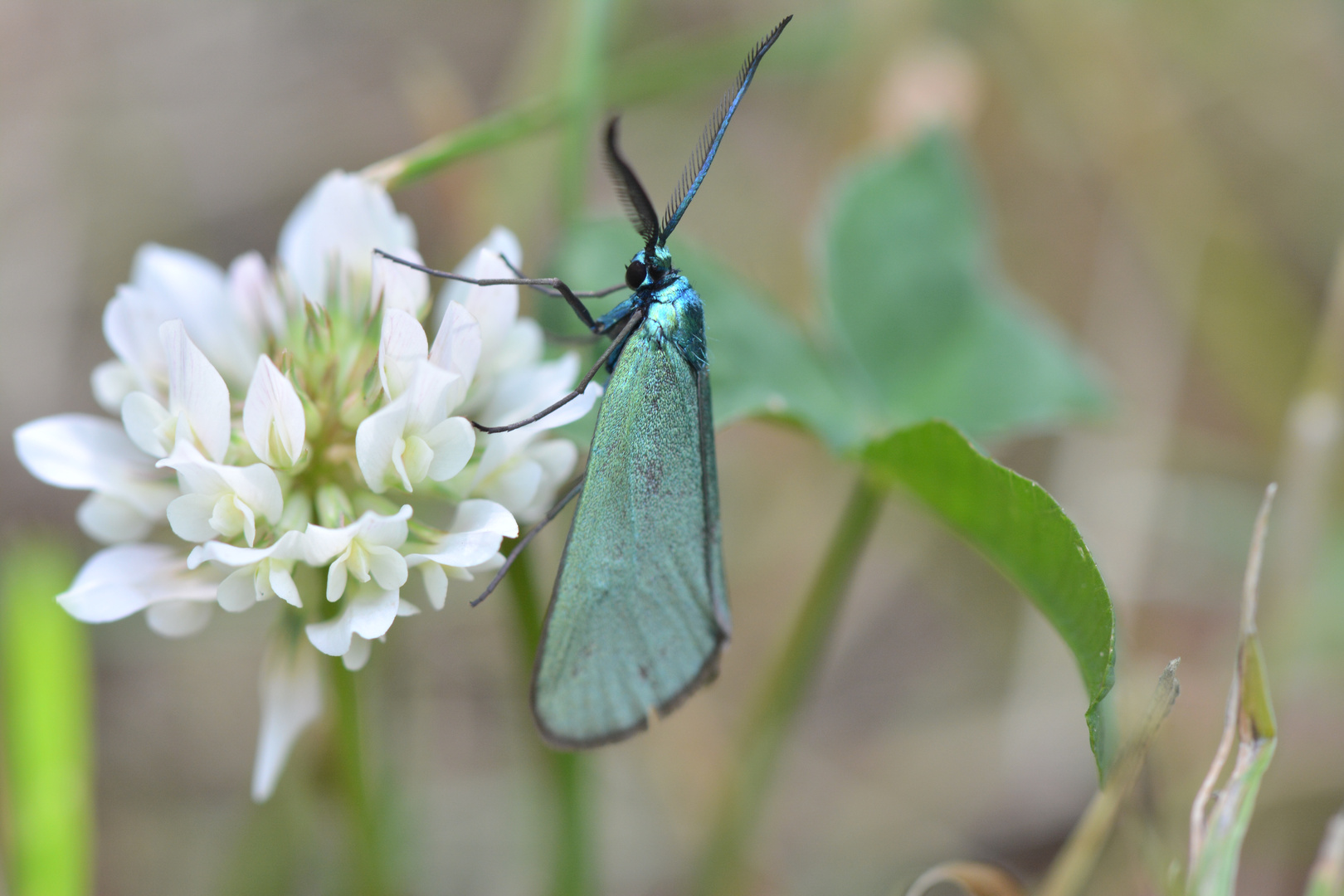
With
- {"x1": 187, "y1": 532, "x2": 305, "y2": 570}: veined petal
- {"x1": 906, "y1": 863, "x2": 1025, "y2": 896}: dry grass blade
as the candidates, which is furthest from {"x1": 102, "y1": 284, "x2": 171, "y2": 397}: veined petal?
{"x1": 906, "y1": 863, "x2": 1025, "y2": 896}: dry grass blade

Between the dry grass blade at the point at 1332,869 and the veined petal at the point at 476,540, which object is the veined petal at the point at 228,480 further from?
the dry grass blade at the point at 1332,869

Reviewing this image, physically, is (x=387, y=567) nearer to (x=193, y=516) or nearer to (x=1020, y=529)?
(x=193, y=516)

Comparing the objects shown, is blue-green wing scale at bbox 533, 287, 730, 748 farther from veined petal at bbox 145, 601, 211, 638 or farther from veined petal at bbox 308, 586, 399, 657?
veined petal at bbox 145, 601, 211, 638

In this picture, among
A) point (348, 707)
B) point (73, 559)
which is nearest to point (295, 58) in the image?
point (73, 559)

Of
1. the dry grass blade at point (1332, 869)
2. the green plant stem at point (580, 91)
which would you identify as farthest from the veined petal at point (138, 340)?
the dry grass blade at point (1332, 869)

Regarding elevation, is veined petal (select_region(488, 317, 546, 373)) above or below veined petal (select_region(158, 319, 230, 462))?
above

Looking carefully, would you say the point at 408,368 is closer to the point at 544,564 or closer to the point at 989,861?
the point at 544,564
